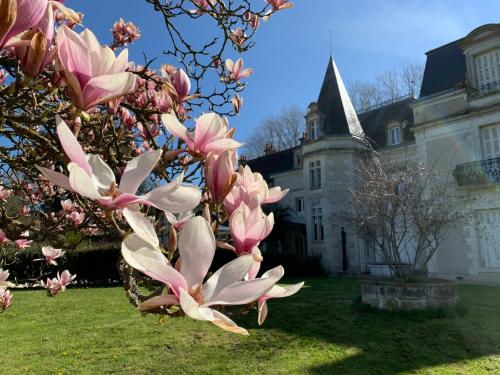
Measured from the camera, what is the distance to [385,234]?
8.86m

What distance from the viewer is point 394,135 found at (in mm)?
19344

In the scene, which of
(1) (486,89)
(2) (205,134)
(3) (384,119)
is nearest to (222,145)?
(2) (205,134)

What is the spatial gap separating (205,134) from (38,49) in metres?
0.35

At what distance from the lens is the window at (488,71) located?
13.9 meters

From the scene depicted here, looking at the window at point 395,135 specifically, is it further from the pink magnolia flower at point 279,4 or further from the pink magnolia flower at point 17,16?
the pink magnolia flower at point 17,16

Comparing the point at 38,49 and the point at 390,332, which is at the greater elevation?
the point at 38,49

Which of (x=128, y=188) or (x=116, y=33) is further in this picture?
(x=116, y=33)

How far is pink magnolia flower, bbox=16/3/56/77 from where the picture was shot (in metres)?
0.69

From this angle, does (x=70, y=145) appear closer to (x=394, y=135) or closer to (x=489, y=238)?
(x=489, y=238)

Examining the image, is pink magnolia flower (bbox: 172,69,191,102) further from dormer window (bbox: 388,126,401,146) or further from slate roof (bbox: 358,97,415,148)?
dormer window (bbox: 388,126,401,146)

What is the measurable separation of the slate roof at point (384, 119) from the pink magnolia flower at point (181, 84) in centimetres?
1833

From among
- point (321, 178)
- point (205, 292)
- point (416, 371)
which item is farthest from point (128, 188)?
point (321, 178)

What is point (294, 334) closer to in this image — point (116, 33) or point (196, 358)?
point (196, 358)

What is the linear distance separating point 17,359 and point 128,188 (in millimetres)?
5373
